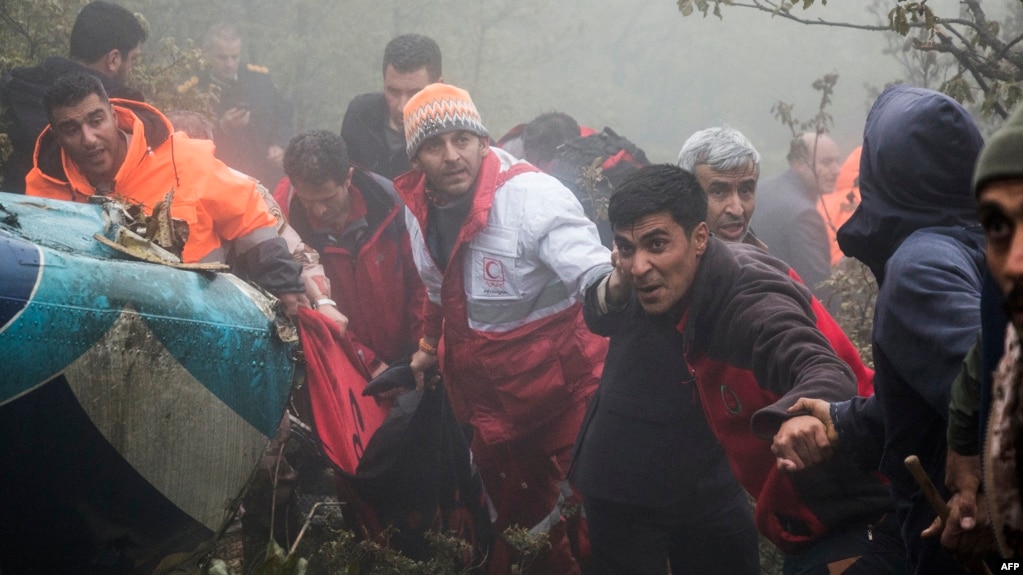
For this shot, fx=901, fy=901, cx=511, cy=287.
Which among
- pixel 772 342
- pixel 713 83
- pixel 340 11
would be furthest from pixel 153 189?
pixel 713 83

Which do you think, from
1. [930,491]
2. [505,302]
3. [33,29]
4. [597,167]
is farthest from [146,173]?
[930,491]

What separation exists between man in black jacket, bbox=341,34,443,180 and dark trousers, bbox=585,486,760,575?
3.19 metres

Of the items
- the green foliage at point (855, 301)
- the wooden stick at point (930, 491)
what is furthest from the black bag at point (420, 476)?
the wooden stick at point (930, 491)

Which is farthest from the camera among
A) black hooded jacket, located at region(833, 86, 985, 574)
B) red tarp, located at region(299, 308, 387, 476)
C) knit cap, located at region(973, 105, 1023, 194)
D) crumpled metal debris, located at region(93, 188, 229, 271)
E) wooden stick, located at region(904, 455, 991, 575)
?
red tarp, located at region(299, 308, 387, 476)

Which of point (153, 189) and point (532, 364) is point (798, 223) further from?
point (153, 189)

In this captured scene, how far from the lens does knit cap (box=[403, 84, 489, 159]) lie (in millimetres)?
4301

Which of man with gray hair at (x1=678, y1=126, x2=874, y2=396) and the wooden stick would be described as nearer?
the wooden stick

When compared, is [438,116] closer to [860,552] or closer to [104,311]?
[104,311]

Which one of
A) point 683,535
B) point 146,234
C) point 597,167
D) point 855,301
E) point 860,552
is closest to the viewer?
point 860,552

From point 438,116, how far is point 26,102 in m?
2.23

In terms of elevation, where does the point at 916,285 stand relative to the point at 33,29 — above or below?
below

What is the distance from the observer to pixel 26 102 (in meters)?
4.72

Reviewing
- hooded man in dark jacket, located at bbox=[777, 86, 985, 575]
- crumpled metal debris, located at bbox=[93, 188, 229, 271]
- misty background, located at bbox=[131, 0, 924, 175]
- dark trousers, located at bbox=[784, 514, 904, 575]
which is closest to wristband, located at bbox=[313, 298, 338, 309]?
crumpled metal debris, located at bbox=[93, 188, 229, 271]

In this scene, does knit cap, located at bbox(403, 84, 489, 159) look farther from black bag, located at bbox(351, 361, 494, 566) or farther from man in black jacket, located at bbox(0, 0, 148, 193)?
man in black jacket, located at bbox(0, 0, 148, 193)
